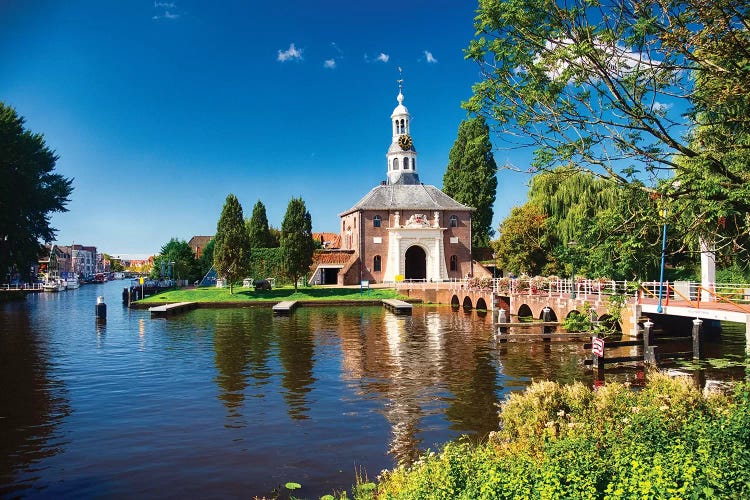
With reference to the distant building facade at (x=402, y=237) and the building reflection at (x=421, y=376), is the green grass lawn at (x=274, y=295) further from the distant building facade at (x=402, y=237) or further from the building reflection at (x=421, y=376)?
the building reflection at (x=421, y=376)

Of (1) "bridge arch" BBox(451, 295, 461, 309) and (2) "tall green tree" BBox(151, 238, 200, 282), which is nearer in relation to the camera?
(1) "bridge arch" BBox(451, 295, 461, 309)

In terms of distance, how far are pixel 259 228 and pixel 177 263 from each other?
42.8 feet

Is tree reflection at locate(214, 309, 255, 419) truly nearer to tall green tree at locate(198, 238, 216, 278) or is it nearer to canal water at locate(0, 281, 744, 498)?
canal water at locate(0, 281, 744, 498)

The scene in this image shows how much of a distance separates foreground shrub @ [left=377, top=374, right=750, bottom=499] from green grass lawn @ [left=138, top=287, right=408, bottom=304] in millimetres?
47808

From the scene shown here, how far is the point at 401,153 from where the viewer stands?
247 feet

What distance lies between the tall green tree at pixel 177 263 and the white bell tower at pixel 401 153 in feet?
105

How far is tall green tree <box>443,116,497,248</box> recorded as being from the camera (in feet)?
239

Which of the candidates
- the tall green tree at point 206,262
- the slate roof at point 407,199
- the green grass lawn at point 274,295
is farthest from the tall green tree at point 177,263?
the slate roof at point 407,199

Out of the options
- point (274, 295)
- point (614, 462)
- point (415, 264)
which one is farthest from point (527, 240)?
point (614, 462)

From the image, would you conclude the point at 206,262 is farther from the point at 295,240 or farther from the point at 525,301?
the point at 525,301

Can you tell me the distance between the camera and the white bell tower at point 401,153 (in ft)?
247

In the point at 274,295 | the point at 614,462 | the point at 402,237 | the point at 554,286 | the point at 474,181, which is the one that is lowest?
the point at 614,462

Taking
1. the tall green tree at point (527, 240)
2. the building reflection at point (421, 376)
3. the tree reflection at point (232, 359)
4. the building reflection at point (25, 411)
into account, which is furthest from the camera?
the tall green tree at point (527, 240)

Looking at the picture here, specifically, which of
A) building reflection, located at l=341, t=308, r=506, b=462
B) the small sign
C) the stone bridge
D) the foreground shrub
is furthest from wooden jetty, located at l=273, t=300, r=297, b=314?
the foreground shrub
